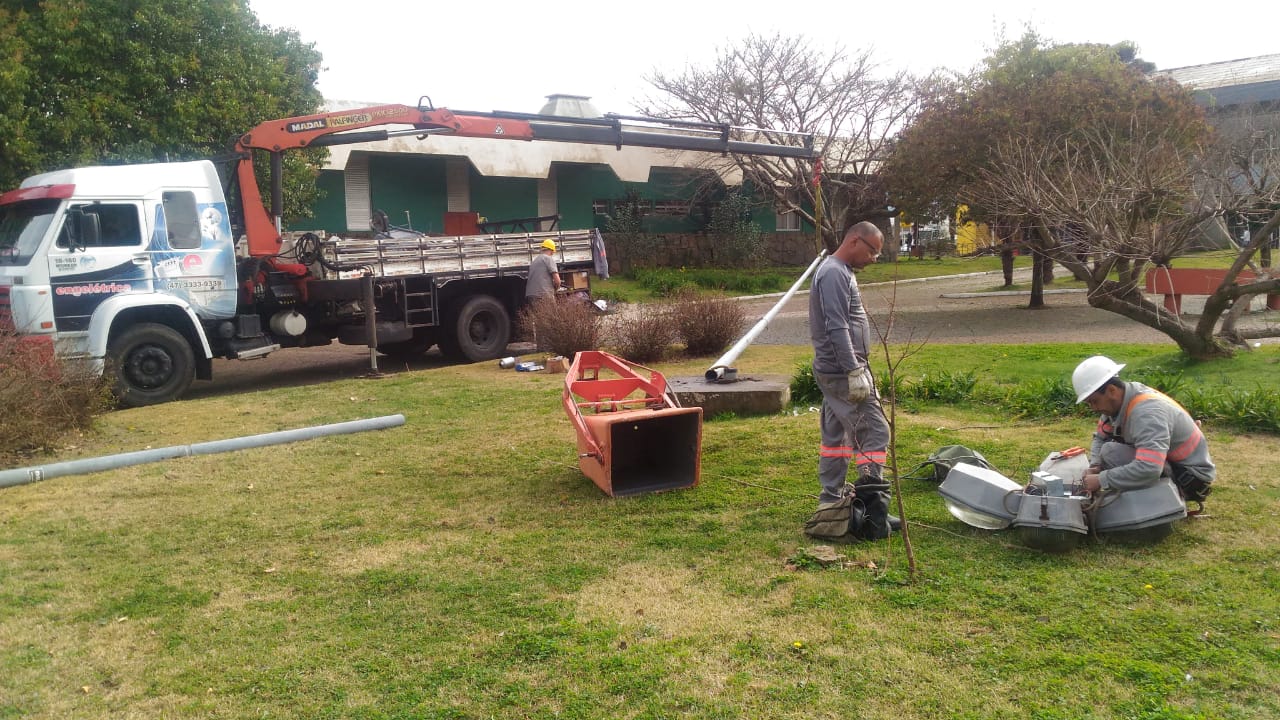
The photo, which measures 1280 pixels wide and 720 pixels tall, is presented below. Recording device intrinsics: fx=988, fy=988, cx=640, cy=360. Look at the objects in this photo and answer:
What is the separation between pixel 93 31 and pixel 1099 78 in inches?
591

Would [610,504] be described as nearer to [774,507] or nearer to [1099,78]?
[774,507]

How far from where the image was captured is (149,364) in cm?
1084

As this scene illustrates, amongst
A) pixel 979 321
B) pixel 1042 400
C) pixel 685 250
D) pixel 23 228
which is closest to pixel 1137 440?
pixel 1042 400

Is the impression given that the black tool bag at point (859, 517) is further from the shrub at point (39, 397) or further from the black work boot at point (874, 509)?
the shrub at point (39, 397)

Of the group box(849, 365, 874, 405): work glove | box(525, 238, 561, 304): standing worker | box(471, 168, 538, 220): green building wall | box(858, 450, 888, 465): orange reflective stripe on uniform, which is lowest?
box(858, 450, 888, 465): orange reflective stripe on uniform

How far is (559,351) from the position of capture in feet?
41.4

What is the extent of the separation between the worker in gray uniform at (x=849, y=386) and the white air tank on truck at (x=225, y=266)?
21.1 feet

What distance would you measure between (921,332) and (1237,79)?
2053cm

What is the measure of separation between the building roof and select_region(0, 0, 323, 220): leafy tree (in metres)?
22.4

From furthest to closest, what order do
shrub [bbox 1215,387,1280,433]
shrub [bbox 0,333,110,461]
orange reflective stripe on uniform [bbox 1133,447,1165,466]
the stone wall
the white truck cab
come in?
the stone wall
the white truck cab
shrub [bbox 0,333,110,461]
shrub [bbox 1215,387,1280,433]
orange reflective stripe on uniform [bbox 1133,447,1165,466]

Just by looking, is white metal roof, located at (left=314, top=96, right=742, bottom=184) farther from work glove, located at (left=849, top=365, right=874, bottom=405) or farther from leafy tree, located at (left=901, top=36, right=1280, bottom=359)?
work glove, located at (left=849, top=365, right=874, bottom=405)

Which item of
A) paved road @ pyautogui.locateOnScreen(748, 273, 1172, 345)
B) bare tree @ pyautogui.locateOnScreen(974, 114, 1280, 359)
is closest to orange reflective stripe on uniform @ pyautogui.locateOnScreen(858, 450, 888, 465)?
bare tree @ pyautogui.locateOnScreen(974, 114, 1280, 359)

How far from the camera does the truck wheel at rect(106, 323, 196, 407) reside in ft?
34.6

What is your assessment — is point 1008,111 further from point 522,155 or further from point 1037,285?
point 522,155
